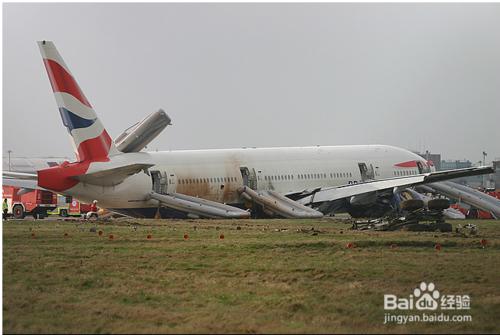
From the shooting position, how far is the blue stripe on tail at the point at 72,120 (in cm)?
4206

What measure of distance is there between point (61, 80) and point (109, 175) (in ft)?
19.4

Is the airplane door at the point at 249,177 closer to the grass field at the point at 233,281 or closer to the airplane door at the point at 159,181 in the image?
the airplane door at the point at 159,181

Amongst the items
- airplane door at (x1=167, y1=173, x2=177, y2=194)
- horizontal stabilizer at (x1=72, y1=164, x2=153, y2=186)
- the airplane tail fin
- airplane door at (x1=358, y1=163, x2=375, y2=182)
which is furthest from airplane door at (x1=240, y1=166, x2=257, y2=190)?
the airplane tail fin

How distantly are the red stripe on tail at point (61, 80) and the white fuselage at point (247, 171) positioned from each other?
189 inches

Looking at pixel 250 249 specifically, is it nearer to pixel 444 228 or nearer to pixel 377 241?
pixel 377 241

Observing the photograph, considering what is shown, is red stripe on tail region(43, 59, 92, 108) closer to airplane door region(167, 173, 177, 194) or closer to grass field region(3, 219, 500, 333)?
airplane door region(167, 173, 177, 194)

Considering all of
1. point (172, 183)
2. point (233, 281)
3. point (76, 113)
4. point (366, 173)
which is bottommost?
point (233, 281)

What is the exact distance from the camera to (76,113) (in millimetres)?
42125

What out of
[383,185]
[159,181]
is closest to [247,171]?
[159,181]

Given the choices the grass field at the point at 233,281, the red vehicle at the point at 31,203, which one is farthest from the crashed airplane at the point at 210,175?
the grass field at the point at 233,281

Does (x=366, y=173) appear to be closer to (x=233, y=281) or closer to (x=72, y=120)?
(x=72, y=120)

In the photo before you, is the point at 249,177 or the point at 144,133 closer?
the point at 144,133

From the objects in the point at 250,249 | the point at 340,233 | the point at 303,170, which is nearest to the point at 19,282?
the point at 250,249

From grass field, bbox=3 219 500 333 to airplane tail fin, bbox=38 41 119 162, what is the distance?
14.6m
